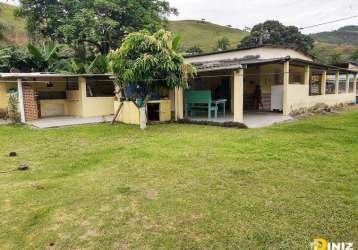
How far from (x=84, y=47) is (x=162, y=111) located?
15463 mm

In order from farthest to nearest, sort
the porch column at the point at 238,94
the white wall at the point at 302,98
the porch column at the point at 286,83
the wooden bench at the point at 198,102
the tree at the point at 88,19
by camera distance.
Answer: the tree at the point at 88,19 → the white wall at the point at 302,98 → the wooden bench at the point at 198,102 → the porch column at the point at 286,83 → the porch column at the point at 238,94

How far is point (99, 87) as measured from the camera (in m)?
16.8

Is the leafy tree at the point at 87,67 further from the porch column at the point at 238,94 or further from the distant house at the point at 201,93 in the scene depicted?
the porch column at the point at 238,94

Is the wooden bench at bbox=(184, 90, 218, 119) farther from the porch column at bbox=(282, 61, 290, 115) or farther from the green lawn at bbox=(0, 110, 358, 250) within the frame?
the green lawn at bbox=(0, 110, 358, 250)

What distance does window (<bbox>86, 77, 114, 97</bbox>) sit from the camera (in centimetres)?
1603

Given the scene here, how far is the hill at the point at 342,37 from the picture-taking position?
233ft

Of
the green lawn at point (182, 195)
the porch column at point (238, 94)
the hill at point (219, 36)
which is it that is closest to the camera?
the green lawn at point (182, 195)

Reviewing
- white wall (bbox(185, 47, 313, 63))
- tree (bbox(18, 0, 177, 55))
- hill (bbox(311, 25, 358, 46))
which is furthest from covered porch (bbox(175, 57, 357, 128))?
hill (bbox(311, 25, 358, 46))

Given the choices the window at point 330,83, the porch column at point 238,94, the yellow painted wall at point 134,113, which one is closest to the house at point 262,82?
the yellow painted wall at point 134,113

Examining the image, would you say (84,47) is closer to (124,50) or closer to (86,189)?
(124,50)

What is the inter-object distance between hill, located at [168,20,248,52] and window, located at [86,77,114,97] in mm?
53645

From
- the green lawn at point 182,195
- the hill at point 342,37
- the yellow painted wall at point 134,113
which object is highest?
the hill at point 342,37

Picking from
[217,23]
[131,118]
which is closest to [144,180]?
[131,118]

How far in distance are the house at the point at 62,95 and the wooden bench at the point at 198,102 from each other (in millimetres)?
5291
